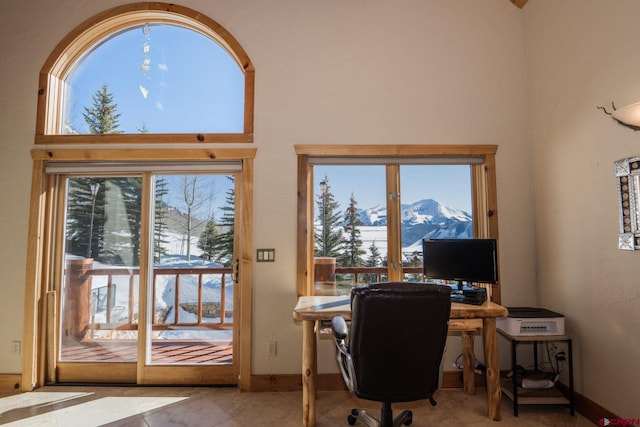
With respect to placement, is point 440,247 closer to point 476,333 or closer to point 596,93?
point 476,333

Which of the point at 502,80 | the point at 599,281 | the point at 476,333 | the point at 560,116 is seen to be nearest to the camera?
the point at 599,281

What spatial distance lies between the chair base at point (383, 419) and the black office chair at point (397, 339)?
0.28 metres

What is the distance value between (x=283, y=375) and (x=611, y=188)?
275 centimetres

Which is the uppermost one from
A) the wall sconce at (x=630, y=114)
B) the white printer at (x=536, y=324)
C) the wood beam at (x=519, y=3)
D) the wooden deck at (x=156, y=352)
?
the wood beam at (x=519, y=3)

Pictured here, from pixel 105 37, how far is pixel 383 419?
3.95 m

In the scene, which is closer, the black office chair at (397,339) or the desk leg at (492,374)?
the black office chair at (397,339)

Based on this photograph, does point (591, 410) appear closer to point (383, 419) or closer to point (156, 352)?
point (383, 419)

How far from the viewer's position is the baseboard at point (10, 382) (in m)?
2.70

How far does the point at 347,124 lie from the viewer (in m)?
2.87

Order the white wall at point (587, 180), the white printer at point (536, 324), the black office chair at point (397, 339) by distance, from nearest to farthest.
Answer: the black office chair at point (397, 339) < the white wall at point (587, 180) < the white printer at point (536, 324)

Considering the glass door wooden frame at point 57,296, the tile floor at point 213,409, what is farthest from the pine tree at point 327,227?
the tile floor at point 213,409

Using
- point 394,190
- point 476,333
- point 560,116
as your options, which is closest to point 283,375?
point 476,333

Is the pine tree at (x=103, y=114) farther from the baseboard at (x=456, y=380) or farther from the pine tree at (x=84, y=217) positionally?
the baseboard at (x=456, y=380)

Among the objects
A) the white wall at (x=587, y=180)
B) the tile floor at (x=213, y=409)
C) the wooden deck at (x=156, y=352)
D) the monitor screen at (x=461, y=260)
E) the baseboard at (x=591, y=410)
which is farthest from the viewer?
the wooden deck at (x=156, y=352)
